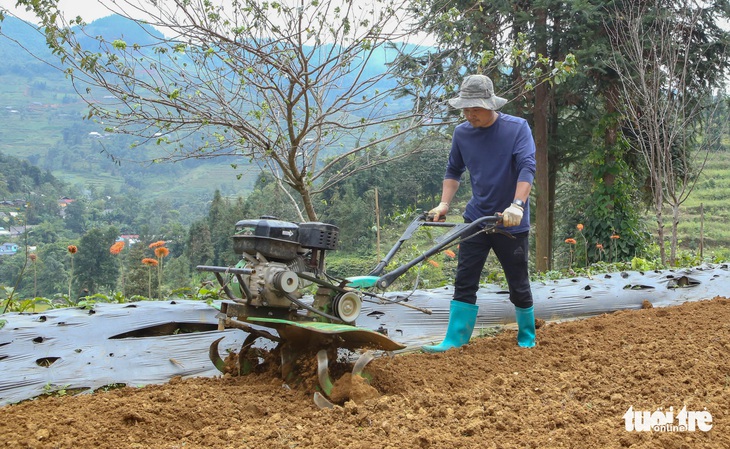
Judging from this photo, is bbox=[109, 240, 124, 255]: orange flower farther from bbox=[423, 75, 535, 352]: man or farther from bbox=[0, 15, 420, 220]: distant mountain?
bbox=[0, 15, 420, 220]: distant mountain

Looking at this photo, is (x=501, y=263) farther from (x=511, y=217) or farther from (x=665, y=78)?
(x=665, y=78)

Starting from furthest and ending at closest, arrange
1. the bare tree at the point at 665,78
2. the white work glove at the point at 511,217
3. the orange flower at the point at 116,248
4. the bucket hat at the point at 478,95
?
1. the bare tree at the point at 665,78
2. the orange flower at the point at 116,248
3. the bucket hat at the point at 478,95
4. the white work glove at the point at 511,217

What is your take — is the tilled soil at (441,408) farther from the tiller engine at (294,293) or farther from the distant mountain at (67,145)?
the distant mountain at (67,145)

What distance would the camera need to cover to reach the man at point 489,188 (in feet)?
14.3

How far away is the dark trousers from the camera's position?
4.56 meters

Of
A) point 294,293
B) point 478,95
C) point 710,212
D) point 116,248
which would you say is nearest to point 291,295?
point 294,293

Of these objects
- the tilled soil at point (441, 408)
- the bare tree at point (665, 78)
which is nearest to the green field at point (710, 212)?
the bare tree at point (665, 78)

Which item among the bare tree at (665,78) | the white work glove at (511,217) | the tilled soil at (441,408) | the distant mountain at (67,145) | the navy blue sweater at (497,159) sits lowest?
the tilled soil at (441,408)

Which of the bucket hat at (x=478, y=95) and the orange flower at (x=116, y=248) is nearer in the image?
the bucket hat at (x=478, y=95)

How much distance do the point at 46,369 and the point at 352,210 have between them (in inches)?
474

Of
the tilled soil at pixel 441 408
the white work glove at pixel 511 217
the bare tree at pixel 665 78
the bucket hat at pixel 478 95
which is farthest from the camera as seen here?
the bare tree at pixel 665 78

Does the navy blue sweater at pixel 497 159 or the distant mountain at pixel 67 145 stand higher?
the distant mountain at pixel 67 145

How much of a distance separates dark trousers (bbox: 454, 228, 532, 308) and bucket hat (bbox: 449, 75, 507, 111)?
885 millimetres

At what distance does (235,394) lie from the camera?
3.54m
